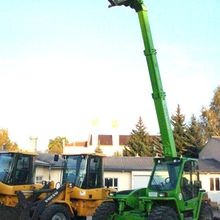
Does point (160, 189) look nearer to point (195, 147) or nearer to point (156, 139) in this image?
point (195, 147)

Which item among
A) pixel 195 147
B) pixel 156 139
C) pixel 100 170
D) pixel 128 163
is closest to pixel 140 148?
pixel 156 139

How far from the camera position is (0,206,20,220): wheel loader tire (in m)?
14.0

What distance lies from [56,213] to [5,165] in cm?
299

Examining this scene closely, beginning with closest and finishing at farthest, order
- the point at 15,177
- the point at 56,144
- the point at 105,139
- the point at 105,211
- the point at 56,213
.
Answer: the point at 105,211
the point at 56,213
the point at 15,177
the point at 105,139
the point at 56,144

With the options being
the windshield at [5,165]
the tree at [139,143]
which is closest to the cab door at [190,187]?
Answer: the windshield at [5,165]

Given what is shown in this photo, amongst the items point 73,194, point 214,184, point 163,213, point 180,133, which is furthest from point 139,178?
point 163,213

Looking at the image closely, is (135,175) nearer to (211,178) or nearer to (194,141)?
(211,178)

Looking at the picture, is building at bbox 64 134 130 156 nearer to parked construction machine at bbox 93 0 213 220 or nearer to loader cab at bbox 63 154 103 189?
loader cab at bbox 63 154 103 189

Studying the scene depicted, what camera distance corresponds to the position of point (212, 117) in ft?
175

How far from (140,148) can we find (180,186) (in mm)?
41712

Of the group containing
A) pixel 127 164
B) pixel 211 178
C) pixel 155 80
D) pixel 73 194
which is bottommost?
pixel 73 194

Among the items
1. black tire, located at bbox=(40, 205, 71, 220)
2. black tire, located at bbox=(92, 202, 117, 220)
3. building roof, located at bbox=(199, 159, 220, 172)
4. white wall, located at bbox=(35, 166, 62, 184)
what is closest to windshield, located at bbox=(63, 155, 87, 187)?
black tire, located at bbox=(40, 205, 71, 220)

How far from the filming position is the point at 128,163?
118 feet

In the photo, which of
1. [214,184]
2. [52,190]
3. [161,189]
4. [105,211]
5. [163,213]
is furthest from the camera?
[214,184]
